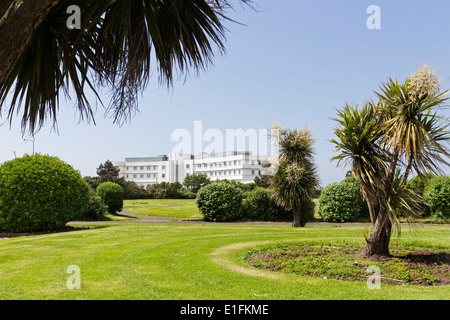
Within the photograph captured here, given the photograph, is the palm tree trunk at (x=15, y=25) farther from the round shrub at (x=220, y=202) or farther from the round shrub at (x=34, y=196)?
the round shrub at (x=220, y=202)

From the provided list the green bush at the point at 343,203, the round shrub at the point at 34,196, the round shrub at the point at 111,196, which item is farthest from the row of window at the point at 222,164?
the round shrub at the point at 34,196

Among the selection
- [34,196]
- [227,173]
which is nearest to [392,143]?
[34,196]

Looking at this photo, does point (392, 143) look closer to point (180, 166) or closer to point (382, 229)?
point (382, 229)

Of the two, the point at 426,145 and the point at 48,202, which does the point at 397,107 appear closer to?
the point at 426,145

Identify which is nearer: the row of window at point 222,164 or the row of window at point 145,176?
the row of window at point 222,164

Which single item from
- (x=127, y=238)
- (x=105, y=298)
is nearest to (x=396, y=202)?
(x=105, y=298)

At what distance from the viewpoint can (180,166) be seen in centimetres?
10494

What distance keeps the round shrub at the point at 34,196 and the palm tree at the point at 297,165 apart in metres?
10.00

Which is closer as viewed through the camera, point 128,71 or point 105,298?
point 128,71

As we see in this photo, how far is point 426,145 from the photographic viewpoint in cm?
643

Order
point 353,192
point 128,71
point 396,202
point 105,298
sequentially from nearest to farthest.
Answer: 1. point 128,71
2. point 105,298
3. point 396,202
4. point 353,192

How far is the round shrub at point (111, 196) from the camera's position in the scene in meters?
29.3

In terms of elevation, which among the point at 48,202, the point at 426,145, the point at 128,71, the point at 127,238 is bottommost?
the point at 127,238

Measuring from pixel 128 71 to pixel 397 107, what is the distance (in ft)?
17.9
